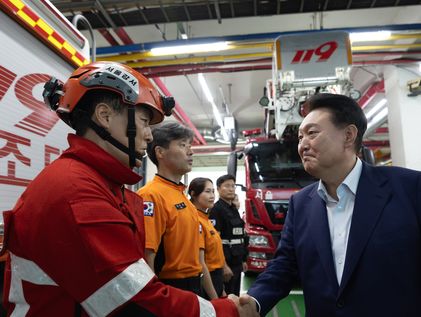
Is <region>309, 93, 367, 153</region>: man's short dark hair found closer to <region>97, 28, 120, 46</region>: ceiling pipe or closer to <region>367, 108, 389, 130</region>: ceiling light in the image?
<region>97, 28, 120, 46</region>: ceiling pipe

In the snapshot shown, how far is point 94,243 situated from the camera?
1105mm

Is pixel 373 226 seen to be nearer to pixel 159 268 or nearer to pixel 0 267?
pixel 159 268

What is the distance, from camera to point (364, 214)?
5.49 ft

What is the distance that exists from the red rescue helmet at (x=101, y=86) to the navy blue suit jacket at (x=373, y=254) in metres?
1.15

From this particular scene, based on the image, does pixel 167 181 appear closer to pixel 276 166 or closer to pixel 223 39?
pixel 276 166

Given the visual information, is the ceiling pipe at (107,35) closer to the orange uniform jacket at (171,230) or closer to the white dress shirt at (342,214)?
the orange uniform jacket at (171,230)

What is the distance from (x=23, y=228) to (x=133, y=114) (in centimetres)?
65

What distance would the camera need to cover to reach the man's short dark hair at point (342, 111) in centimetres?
195

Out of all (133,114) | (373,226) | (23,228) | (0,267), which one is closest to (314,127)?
(373,226)

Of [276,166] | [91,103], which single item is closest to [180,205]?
[91,103]

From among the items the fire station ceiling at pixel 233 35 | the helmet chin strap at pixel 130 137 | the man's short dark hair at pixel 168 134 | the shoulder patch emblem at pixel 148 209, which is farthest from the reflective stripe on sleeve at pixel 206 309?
the fire station ceiling at pixel 233 35

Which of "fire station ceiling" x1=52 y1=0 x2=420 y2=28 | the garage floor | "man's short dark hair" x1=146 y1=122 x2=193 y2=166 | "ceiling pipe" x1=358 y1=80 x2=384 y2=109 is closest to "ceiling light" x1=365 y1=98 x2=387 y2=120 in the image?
"ceiling pipe" x1=358 y1=80 x2=384 y2=109

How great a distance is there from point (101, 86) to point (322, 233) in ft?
4.38

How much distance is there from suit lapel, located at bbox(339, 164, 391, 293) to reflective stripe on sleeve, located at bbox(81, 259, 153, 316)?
1.02 meters
